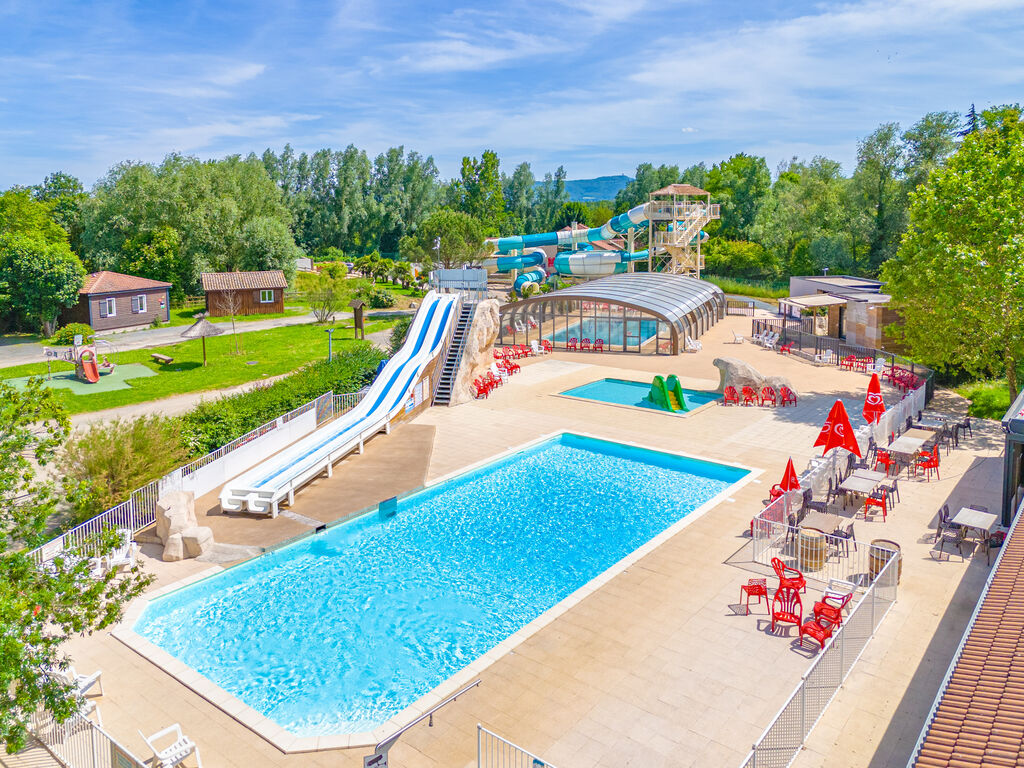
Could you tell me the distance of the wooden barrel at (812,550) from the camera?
1306cm

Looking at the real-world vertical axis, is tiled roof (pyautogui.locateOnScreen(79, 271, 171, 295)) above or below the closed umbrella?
above

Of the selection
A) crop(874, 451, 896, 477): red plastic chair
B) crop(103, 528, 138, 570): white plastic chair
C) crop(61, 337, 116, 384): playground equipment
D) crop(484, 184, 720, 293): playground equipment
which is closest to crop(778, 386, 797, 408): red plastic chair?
crop(874, 451, 896, 477): red plastic chair

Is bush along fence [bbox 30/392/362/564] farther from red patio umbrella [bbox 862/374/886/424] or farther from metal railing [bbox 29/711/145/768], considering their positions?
red patio umbrella [bbox 862/374/886/424]

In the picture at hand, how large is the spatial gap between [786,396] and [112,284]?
34.1 meters

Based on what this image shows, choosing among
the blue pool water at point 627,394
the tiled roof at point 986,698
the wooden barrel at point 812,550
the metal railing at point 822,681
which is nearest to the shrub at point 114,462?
the metal railing at point 822,681

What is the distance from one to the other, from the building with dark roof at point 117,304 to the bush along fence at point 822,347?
106ft

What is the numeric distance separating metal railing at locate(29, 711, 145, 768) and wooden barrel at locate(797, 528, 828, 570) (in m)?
10.6

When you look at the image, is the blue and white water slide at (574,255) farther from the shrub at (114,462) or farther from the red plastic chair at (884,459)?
the shrub at (114,462)

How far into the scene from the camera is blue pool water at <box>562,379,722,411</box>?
25375 millimetres

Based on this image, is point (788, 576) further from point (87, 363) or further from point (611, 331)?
point (87, 363)

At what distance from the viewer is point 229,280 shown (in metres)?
44.6

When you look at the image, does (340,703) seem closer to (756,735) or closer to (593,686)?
(593,686)

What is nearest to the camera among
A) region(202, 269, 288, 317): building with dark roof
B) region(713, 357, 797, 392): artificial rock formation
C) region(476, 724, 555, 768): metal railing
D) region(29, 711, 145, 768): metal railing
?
region(29, 711, 145, 768): metal railing

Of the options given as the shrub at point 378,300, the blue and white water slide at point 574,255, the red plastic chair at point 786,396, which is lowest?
the red plastic chair at point 786,396
